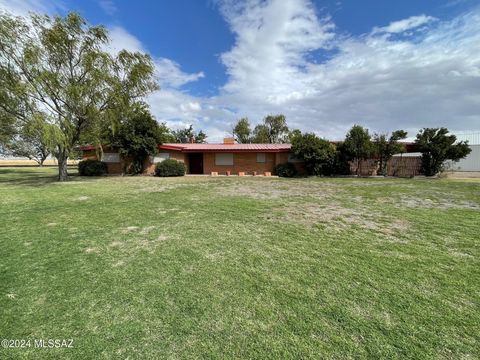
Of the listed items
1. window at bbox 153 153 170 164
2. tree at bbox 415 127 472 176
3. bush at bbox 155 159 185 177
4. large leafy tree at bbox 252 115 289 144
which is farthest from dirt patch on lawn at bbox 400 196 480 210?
large leafy tree at bbox 252 115 289 144

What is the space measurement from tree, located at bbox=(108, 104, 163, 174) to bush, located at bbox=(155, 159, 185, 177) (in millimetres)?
1204

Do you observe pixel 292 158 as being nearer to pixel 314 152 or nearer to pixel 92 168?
pixel 314 152

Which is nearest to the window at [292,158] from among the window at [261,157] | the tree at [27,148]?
the window at [261,157]

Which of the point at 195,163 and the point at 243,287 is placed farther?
the point at 195,163

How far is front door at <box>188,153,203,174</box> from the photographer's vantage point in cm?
2512

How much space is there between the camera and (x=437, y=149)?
709 inches

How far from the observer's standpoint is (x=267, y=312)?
2.77m

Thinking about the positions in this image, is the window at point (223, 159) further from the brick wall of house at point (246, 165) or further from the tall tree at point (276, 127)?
the tall tree at point (276, 127)

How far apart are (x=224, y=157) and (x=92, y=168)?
10761mm

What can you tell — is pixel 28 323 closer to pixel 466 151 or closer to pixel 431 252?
pixel 431 252

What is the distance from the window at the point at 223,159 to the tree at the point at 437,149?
14.6m

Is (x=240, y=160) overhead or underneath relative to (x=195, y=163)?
overhead

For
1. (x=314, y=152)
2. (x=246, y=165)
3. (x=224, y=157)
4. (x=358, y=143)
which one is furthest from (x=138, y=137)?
(x=358, y=143)

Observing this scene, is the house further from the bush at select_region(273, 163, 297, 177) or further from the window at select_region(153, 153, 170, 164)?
the bush at select_region(273, 163, 297, 177)
